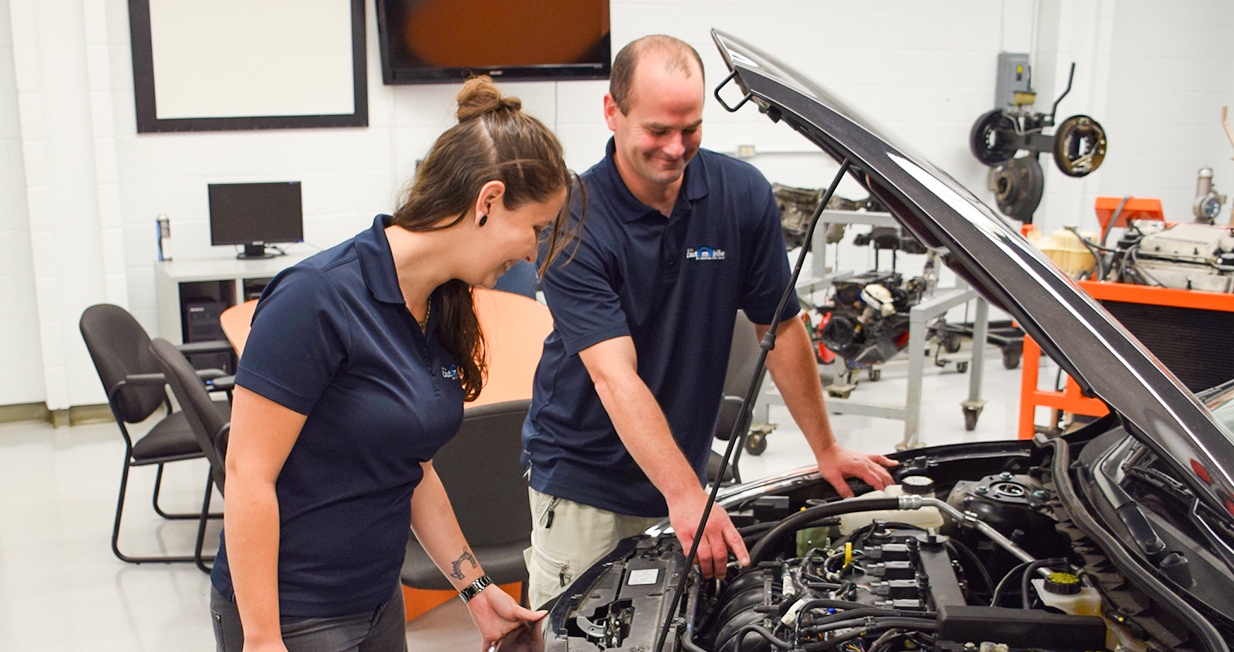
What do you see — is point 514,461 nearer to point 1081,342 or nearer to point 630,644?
point 630,644

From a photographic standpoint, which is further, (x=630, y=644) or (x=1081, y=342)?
(x=630, y=644)

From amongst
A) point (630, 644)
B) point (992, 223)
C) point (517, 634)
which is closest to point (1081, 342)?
point (992, 223)

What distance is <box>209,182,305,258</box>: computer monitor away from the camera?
16.2 ft

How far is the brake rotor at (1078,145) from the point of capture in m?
5.20

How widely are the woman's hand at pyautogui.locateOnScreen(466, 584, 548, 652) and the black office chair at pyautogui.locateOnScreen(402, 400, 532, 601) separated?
75 cm

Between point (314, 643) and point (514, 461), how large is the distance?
102 centimetres

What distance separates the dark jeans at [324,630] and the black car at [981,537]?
0.91ft

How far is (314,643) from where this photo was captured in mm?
1310

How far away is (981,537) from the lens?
1507mm

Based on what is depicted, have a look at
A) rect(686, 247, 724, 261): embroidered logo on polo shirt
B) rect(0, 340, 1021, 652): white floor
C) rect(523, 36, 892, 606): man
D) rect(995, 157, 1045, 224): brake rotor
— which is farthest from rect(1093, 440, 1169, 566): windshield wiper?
rect(995, 157, 1045, 224): brake rotor

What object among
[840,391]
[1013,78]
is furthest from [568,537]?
[1013,78]

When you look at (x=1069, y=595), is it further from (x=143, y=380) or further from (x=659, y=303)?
(x=143, y=380)

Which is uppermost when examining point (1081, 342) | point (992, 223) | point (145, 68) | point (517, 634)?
point (145, 68)

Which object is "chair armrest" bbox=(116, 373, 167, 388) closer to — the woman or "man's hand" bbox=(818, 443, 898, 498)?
the woman
